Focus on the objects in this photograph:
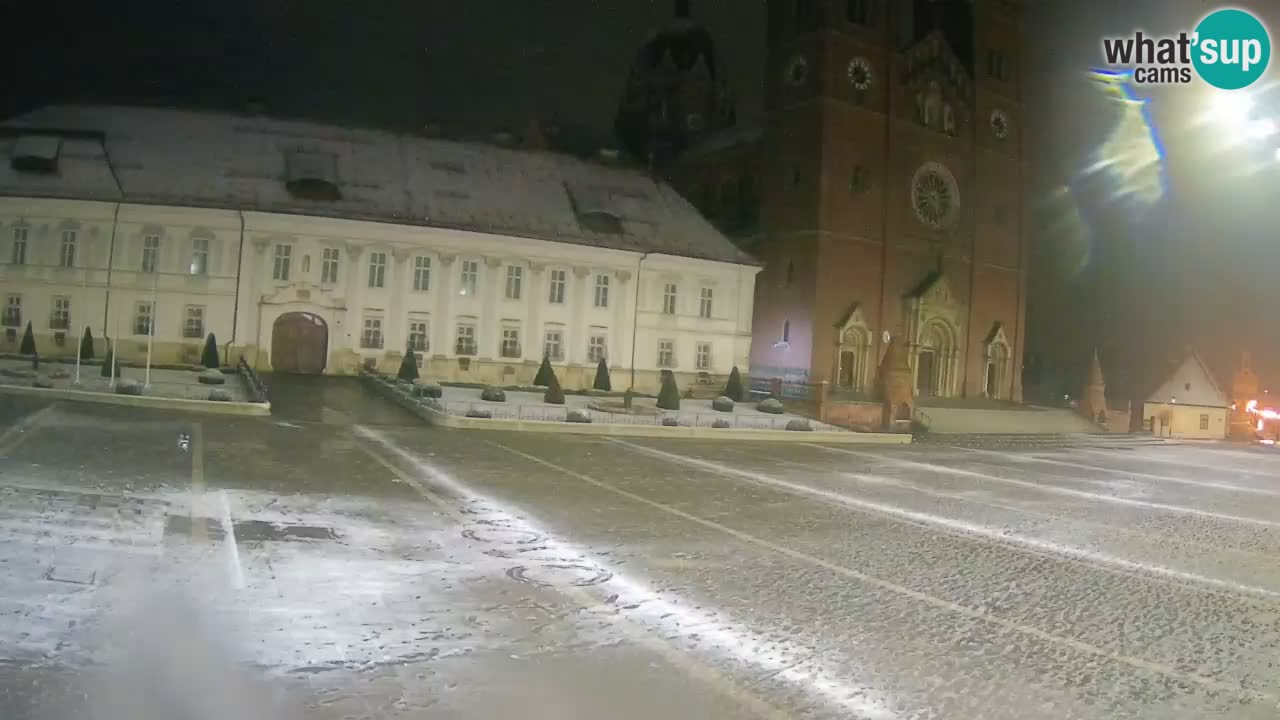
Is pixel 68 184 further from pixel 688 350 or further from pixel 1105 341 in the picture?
pixel 1105 341

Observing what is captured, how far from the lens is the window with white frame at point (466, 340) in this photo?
4100cm

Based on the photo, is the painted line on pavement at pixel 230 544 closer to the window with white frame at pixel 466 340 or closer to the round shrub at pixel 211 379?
the round shrub at pixel 211 379

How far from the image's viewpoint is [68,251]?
37.8 metres

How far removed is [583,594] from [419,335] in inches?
1316

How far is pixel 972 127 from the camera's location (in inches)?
2047

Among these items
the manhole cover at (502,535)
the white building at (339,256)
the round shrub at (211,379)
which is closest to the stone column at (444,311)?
the white building at (339,256)

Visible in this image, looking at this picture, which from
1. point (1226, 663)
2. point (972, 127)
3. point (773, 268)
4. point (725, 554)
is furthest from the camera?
point (972, 127)

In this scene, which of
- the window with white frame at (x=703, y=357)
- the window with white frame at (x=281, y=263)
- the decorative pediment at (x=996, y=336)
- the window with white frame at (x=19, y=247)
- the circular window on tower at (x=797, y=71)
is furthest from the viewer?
the decorative pediment at (x=996, y=336)

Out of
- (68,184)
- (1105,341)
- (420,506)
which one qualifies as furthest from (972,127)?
(420,506)

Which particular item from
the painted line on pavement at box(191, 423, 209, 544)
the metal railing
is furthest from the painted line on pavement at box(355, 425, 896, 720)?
the metal railing

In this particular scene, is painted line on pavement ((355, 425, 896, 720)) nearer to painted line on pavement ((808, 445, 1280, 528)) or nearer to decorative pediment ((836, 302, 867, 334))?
painted line on pavement ((808, 445, 1280, 528))

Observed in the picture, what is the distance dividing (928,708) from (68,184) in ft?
134

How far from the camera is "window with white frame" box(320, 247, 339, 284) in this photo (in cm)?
3959

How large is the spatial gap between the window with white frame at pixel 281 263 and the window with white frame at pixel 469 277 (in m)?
7.00
